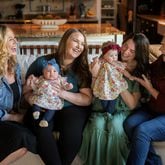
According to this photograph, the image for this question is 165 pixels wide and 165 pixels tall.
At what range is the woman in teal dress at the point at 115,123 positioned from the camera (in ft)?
7.13

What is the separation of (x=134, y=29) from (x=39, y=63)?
17.1 feet

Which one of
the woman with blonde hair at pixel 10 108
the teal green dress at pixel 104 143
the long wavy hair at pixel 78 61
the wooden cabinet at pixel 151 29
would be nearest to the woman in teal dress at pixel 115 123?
the teal green dress at pixel 104 143

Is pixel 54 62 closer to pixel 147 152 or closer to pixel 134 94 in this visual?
pixel 134 94

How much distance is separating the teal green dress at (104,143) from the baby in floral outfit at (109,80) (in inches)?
4.2

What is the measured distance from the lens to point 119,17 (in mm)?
8734

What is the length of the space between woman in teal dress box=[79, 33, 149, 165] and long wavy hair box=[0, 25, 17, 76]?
1.84 ft

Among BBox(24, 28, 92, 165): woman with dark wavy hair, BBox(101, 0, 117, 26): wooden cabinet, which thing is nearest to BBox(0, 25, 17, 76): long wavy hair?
BBox(24, 28, 92, 165): woman with dark wavy hair

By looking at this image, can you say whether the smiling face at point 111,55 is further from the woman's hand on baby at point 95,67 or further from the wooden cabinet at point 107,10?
the wooden cabinet at point 107,10

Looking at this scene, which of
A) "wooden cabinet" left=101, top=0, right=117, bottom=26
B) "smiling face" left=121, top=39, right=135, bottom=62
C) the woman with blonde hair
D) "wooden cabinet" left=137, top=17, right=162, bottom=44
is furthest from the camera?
"wooden cabinet" left=101, top=0, right=117, bottom=26

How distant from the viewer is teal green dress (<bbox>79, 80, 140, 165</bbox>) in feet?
7.12

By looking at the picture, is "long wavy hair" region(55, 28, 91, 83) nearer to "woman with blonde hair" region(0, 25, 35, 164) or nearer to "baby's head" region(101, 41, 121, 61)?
"baby's head" region(101, 41, 121, 61)

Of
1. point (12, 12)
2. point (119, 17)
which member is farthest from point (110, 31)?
point (119, 17)

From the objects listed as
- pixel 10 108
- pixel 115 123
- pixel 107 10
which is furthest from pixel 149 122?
pixel 107 10

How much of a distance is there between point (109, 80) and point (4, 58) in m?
0.71
